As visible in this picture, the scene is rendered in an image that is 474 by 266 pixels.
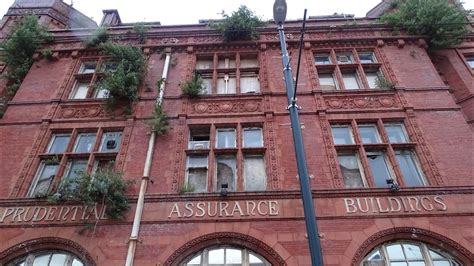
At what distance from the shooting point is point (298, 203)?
10.5 metres

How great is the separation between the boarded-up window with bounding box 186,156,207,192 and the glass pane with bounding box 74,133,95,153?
336 cm

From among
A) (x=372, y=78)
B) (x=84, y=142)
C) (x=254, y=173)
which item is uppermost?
(x=372, y=78)

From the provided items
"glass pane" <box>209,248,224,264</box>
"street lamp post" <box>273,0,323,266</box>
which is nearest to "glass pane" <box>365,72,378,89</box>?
"street lamp post" <box>273,0,323,266</box>

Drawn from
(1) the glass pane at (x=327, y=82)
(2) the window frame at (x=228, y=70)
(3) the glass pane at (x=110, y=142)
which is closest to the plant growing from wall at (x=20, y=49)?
(3) the glass pane at (x=110, y=142)

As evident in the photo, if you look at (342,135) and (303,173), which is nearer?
(303,173)

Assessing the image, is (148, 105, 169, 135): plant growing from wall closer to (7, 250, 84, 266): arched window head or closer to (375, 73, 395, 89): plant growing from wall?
(7, 250, 84, 266): arched window head

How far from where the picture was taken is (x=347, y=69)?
49.0 ft

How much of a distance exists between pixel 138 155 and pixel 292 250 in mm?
5461

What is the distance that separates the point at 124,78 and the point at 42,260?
6236 millimetres

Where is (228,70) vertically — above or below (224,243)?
above

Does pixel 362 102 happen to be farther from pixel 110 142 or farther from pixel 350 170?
pixel 110 142

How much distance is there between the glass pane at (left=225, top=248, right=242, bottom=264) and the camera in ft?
31.9

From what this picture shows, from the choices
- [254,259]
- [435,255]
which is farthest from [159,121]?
[435,255]

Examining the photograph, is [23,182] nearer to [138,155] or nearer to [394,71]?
[138,155]
